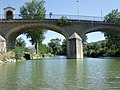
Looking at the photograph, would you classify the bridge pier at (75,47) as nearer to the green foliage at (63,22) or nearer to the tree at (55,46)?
the green foliage at (63,22)

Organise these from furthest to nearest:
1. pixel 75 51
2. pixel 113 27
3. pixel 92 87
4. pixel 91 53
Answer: pixel 91 53 → pixel 113 27 → pixel 75 51 → pixel 92 87

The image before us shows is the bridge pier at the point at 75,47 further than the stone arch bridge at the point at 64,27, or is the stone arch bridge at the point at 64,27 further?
the stone arch bridge at the point at 64,27

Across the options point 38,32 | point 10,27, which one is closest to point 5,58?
point 10,27

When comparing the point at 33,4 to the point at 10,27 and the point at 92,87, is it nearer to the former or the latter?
the point at 10,27

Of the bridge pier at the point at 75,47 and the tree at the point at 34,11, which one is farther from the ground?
the tree at the point at 34,11

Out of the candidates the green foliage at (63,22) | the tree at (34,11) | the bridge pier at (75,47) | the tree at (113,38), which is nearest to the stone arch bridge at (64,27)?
the bridge pier at (75,47)

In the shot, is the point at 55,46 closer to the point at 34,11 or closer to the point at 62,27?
the point at 34,11

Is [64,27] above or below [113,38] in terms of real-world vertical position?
above

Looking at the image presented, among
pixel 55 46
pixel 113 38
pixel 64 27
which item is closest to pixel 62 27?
pixel 64 27

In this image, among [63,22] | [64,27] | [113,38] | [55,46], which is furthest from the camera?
[55,46]

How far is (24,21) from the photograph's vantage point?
1783 inches

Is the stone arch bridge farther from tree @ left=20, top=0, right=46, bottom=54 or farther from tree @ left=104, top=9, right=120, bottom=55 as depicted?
tree @ left=20, top=0, right=46, bottom=54

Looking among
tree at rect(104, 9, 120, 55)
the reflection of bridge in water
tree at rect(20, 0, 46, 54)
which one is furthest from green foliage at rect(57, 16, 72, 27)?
tree at rect(20, 0, 46, 54)

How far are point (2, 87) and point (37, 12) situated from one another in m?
51.3
